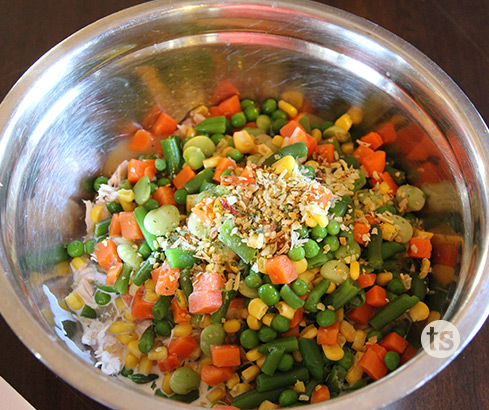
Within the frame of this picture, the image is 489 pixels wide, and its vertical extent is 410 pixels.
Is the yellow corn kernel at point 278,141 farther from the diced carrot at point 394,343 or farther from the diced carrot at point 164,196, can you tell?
the diced carrot at point 394,343

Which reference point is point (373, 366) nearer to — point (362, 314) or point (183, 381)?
point (362, 314)

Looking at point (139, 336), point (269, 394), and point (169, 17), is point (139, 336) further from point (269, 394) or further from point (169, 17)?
point (169, 17)

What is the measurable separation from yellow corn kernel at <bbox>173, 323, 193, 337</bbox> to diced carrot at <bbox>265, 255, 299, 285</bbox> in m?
0.38

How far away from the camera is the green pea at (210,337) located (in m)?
1.80

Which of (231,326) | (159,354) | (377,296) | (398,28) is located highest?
(398,28)

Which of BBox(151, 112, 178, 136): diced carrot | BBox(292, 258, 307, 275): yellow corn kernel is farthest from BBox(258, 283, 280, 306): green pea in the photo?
BBox(151, 112, 178, 136): diced carrot

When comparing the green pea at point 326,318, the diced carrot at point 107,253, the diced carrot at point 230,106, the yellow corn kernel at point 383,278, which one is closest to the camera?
the green pea at point 326,318

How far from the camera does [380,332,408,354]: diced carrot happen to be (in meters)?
1.80

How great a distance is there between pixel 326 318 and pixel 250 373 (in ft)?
1.14

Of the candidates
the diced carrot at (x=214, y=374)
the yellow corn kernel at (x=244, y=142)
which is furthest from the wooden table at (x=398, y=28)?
the diced carrot at (x=214, y=374)

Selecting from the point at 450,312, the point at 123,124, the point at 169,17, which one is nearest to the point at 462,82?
the point at 450,312

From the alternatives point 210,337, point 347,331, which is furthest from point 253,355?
point 347,331

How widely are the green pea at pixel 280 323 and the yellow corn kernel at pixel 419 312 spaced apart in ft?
1.57

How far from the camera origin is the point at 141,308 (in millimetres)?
1924
